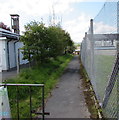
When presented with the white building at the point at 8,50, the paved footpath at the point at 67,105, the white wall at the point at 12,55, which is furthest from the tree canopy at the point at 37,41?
the paved footpath at the point at 67,105

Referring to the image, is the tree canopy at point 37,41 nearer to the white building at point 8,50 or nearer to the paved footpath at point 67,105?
the white building at point 8,50

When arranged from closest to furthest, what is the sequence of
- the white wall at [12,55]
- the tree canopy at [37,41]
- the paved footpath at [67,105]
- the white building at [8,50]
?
1. the paved footpath at [67,105]
2. the tree canopy at [37,41]
3. the white building at [8,50]
4. the white wall at [12,55]

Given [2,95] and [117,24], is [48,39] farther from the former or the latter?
[117,24]

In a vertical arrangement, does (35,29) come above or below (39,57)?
above

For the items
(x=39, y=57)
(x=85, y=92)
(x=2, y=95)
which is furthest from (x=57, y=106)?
(x=39, y=57)

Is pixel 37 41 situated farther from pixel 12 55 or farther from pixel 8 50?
pixel 12 55

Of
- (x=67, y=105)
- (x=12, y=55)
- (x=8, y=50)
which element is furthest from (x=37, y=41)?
(x=67, y=105)

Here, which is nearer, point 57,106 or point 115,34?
point 115,34

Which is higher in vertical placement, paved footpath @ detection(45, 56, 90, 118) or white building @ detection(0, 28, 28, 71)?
white building @ detection(0, 28, 28, 71)

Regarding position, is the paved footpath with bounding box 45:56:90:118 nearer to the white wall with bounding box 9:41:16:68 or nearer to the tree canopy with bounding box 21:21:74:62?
the tree canopy with bounding box 21:21:74:62

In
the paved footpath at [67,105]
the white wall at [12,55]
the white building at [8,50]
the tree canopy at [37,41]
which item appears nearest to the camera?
the paved footpath at [67,105]

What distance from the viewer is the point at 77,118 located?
3619 mm

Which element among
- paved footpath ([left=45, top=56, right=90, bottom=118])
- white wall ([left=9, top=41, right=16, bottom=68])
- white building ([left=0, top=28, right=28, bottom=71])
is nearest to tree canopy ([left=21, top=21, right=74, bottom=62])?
white building ([left=0, top=28, right=28, bottom=71])

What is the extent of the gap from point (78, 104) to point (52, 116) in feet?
3.33
